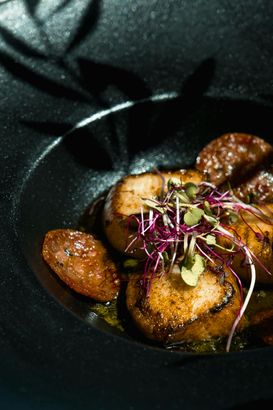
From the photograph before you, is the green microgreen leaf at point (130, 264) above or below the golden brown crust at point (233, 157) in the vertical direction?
below

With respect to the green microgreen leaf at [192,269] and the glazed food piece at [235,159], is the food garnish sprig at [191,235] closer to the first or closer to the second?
the green microgreen leaf at [192,269]

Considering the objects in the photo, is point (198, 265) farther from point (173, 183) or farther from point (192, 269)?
point (173, 183)

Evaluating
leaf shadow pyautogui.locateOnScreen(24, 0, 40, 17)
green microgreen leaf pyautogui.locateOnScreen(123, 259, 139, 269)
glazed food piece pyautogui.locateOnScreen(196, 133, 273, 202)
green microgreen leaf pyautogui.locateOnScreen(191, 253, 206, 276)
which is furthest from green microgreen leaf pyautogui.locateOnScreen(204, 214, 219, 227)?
leaf shadow pyautogui.locateOnScreen(24, 0, 40, 17)

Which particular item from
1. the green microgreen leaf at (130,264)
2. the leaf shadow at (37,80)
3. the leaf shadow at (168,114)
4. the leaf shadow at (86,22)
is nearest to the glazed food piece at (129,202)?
the green microgreen leaf at (130,264)

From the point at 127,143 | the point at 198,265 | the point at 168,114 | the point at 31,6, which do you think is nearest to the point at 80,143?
the point at 127,143

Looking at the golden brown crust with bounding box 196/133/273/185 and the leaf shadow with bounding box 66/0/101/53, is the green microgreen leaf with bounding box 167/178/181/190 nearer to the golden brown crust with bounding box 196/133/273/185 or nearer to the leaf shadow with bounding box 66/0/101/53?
the golden brown crust with bounding box 196/133/273/185

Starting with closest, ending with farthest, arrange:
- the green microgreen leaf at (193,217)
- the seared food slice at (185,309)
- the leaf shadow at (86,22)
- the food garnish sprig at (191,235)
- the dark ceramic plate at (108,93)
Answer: the seared food slice at (185,309)
the food garnish sprig at (191,235)
the green microgreen leaf at (193,217)
the dark ceramic plate at (108,93)
the leaf shadow at (86,22)

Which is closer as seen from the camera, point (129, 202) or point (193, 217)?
point (193, 217)
